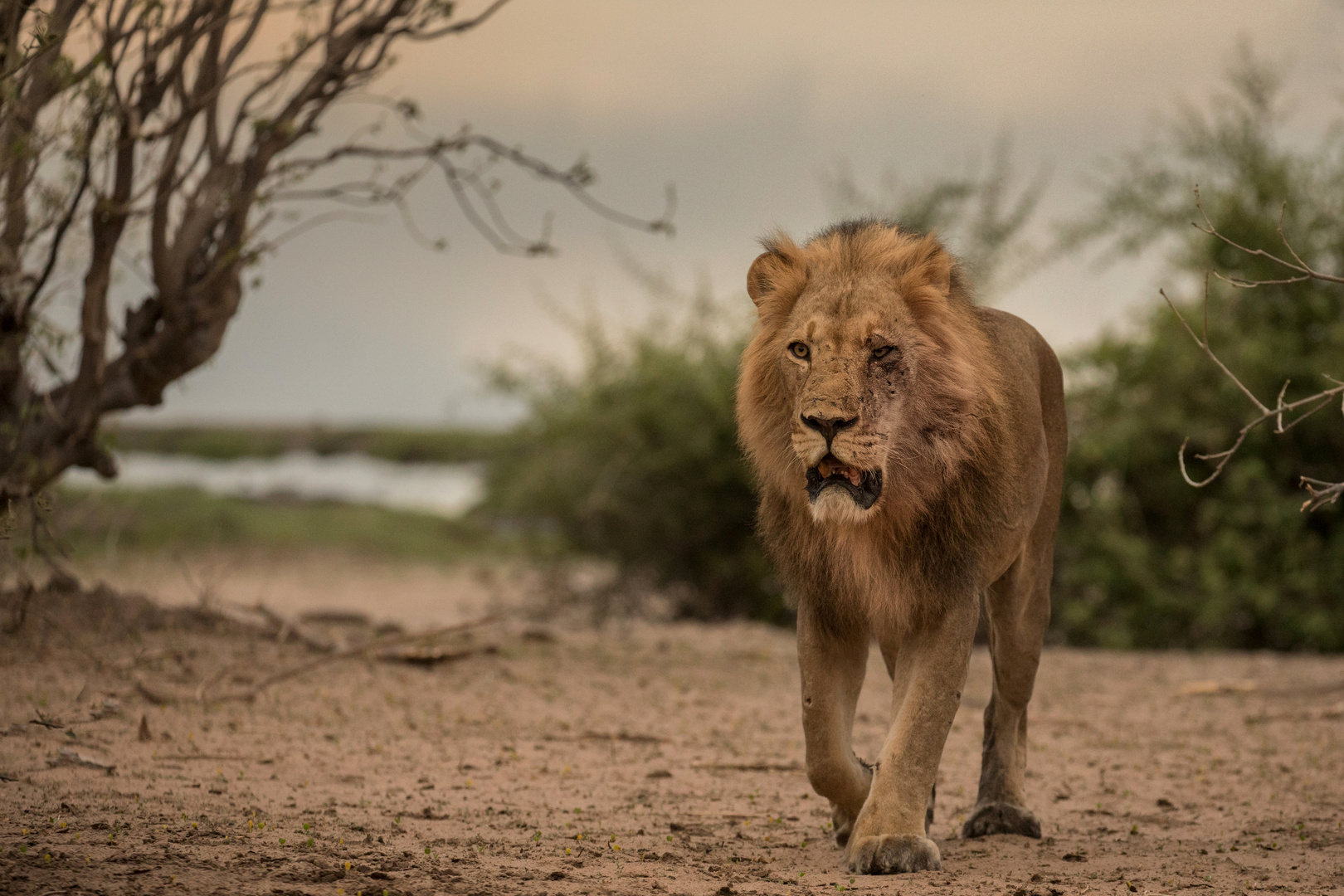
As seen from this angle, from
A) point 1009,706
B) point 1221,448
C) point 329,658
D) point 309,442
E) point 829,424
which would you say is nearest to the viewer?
point 829,424

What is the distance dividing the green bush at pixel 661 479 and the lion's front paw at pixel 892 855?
8.98 m

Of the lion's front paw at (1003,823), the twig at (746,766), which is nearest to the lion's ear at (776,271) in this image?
the lion's front paw at (1003,823)

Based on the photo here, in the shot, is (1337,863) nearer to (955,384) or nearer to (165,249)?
(955,384)

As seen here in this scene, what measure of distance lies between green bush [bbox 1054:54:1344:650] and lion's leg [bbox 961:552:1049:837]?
7440 mm

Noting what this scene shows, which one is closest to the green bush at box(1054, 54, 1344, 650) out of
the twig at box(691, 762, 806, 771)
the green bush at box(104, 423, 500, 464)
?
the twig at box(691, 762, 806, 771)

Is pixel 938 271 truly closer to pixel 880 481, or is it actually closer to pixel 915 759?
pixel 880 481

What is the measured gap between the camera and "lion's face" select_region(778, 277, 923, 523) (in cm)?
416

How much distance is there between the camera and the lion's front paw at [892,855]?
432 cm

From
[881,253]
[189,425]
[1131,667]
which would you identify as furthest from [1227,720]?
[189,425]

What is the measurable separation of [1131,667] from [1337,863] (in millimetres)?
6408

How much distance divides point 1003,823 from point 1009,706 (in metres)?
0.47

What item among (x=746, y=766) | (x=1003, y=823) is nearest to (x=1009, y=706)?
(x=1003, y=823)

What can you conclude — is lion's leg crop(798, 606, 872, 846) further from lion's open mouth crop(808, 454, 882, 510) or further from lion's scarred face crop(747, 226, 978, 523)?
lion's open mouth crop(808, 454, 882, 510)

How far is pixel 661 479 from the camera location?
13.8 metres
